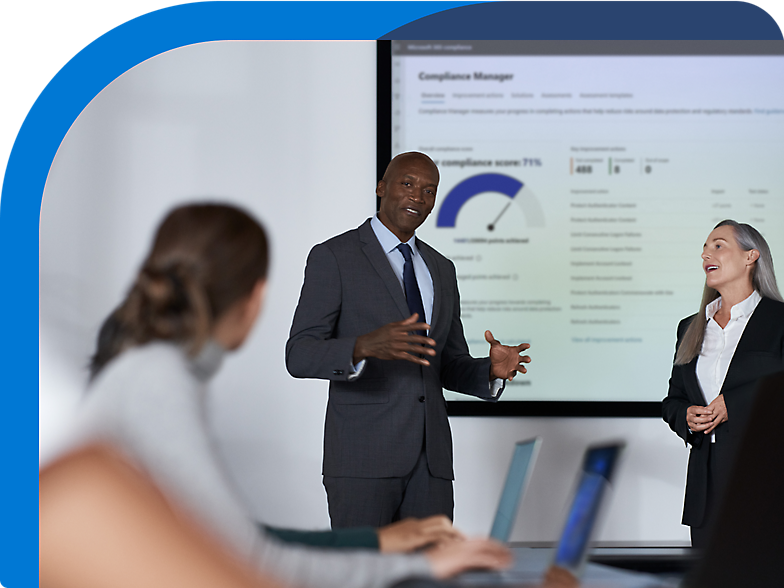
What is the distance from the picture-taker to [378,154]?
334cm

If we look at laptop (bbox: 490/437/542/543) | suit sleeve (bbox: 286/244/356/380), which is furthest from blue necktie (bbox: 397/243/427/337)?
laptop (bbox: 490/437/542/543)

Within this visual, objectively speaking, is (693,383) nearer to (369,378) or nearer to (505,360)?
(505,360)

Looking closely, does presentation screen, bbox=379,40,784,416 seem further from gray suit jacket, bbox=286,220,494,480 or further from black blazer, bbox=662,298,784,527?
gray suit jacket, bbox=286,220,494,480

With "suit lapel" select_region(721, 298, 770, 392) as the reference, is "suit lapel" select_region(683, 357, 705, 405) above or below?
below

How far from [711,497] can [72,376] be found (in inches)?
113

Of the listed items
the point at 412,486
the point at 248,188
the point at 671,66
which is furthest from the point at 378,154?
the point at 412,486

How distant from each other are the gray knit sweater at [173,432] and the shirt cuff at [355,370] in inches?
40.0

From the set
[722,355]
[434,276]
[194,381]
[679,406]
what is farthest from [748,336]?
[194,381]

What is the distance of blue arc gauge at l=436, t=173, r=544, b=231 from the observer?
3.39 meters

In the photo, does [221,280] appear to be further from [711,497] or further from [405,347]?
[711,497]

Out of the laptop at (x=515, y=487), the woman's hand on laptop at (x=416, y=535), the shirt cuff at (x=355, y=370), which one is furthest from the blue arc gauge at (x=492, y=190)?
the woman's hand on laptop at (x=416, y=535)

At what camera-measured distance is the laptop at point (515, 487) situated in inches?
47.3

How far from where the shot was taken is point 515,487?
4.09 ft

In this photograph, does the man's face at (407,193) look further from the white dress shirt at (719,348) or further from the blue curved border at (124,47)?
the blue curved border at (124,47)
